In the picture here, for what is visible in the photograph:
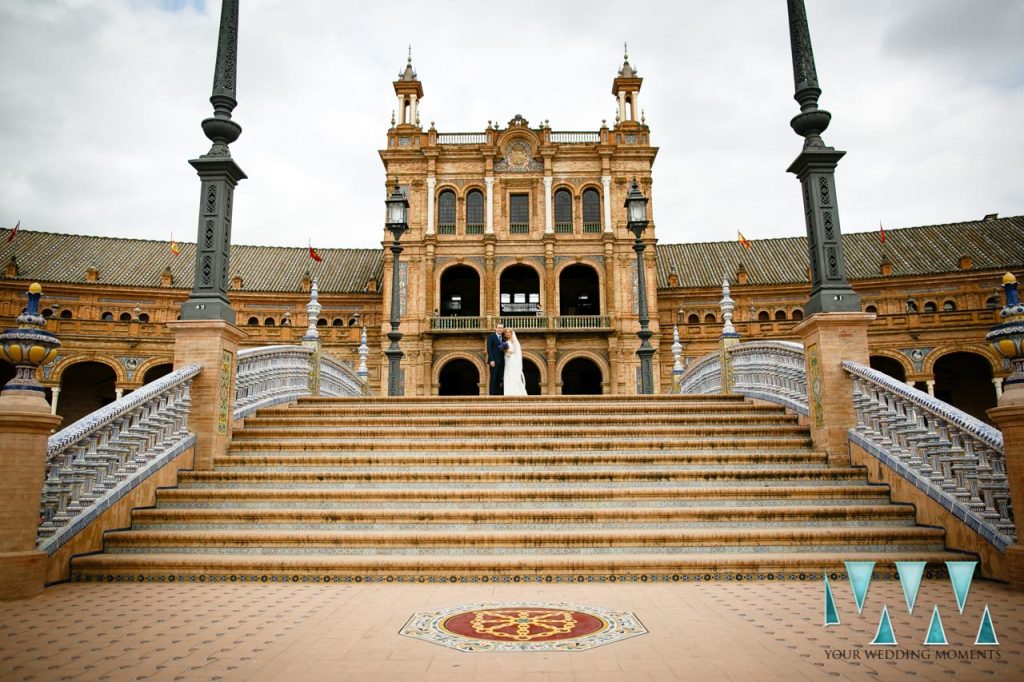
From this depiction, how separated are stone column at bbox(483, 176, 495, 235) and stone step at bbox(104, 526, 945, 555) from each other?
2832cm

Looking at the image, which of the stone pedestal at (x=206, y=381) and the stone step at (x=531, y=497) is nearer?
the stone step at (x=531, y=497)

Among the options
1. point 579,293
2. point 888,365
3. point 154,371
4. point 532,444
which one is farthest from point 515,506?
point 154,371

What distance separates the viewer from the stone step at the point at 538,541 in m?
6.59

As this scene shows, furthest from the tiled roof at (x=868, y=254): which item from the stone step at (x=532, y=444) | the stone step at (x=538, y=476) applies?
the stone step at (x=538, y=476)

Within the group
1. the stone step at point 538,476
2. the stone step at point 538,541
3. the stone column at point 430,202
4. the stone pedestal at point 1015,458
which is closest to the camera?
the stone pedestal at point 1015,458

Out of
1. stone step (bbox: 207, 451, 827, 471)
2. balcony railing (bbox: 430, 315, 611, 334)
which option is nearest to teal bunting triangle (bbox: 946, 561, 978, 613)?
stone step (bbox: 207, 451, 827, 471)

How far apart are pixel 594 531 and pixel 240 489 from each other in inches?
162

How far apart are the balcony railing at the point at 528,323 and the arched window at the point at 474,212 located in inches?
195

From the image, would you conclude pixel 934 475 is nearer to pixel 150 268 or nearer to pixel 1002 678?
pixel 1002 678

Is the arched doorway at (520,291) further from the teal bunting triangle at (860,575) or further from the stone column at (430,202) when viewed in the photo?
the teal bunting triangle at (860,575)

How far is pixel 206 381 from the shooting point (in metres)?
8.73

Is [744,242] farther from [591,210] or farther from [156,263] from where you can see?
[156,263]

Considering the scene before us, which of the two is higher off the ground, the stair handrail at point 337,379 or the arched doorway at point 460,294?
the arched doorway at point 460,294

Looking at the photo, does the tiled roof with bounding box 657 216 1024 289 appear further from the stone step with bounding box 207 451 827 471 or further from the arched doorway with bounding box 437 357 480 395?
the stone step with bounding box 207 451 827 471
